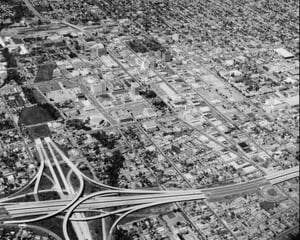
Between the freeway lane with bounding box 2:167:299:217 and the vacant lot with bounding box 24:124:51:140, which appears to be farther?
the vacant lot with bounding box 24:124:51:140

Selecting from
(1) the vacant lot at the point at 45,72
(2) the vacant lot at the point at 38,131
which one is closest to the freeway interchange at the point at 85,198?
(2) the vacant lot at the point at 38,131

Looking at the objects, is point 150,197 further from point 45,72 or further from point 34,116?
point 45,72

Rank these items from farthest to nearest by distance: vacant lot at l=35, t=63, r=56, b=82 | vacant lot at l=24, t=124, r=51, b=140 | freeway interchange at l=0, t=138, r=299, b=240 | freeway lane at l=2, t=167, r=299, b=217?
vacant lot at l=35, t=63, r=56, b=82 → vacant lot at l=24, t=124, r=51, b=140 → freeway lane at l=2, t=167, r=299, b=217 → freeway interchange at l=0, t=138, r=299, b=240

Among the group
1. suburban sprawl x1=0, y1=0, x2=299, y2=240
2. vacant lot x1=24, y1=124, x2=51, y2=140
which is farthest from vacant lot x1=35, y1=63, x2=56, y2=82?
vacant lot x1=24, y1=124, x2=51, y2=140

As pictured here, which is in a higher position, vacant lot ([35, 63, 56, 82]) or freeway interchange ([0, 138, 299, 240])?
vacant lot ([35, 63, 56, 82])

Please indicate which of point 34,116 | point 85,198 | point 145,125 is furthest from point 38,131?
point 85,198

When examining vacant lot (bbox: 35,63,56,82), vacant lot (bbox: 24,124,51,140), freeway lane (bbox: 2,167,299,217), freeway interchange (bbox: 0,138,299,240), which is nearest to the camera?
freeway interchange (bbox: 0,138,299,240)

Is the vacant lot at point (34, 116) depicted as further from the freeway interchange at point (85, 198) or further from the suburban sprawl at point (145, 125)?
the freeway interchange at point (85, 198)

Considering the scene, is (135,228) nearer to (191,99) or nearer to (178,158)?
(178,158)

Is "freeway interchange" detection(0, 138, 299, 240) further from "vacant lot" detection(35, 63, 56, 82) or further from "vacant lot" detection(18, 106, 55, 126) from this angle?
"vacant lot" detection(35, 63, 56, 82)
